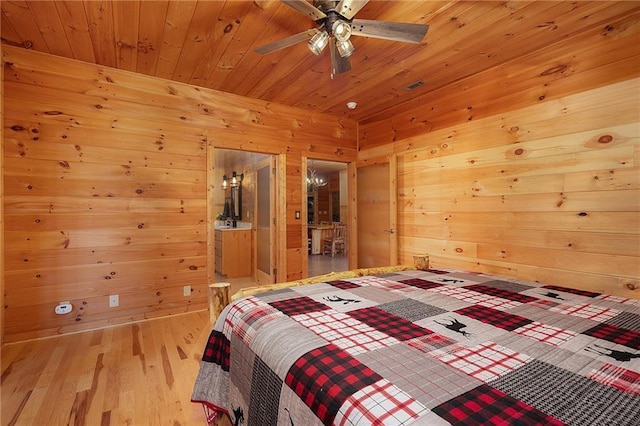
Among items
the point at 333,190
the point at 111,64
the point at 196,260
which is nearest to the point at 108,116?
the point at 111,64

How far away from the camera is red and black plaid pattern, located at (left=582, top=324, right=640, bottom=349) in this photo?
1.04 m

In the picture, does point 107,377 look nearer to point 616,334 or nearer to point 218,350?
point 218,350

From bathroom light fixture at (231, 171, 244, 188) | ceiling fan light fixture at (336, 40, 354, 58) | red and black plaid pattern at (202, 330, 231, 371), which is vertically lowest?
red and black plaid pattern at (202, 330, 231, 371)

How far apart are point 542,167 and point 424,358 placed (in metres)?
2.54

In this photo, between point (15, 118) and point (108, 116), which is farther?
point (108, 116)

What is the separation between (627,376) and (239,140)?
3.69 meters

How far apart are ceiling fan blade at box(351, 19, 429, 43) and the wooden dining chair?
643cm

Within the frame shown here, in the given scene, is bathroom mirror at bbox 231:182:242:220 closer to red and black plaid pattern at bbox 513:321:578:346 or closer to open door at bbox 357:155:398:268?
open door at bbox 357:155:398:268

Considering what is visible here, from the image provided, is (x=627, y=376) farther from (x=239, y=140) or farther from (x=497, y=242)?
(x=239, y=140)

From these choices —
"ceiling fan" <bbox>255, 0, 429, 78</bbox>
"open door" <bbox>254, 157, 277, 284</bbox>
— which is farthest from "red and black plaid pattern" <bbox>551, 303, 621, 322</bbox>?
"open door" <bbox>254, 157, 277, 284</bbox>

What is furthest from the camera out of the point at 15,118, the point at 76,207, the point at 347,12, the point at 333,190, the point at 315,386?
the point at 333,190

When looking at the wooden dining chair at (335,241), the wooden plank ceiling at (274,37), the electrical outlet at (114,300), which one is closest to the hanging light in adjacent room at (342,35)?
the wooden plank ceiling at (274,37)

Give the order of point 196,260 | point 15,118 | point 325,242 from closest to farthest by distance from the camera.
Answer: point 15,118
point 196,260
point 325,242

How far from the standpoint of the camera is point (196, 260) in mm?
3418
